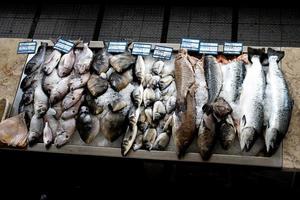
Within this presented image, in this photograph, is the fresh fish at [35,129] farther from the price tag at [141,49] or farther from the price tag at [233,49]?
the price tag at [233,49]

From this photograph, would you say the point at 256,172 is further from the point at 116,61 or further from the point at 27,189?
the point at 27,189

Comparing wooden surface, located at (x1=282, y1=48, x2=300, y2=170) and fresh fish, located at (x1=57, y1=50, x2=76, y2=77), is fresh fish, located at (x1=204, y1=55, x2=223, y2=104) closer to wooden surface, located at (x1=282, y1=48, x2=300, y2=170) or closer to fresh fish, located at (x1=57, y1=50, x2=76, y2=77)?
wooden surface, located at (x1=282, y1=48, x2=300, y2=170)

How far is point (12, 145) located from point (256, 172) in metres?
2.44

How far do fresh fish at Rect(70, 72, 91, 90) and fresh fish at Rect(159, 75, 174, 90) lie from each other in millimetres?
708

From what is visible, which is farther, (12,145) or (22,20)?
(22,20)

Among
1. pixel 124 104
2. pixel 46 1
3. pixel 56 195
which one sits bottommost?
pixel 56 195

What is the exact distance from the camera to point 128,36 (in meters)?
5.51

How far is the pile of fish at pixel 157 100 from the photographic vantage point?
3.50 metres

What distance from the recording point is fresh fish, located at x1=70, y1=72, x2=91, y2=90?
398 cm

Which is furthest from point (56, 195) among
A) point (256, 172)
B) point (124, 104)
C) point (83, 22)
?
point (83, 22)

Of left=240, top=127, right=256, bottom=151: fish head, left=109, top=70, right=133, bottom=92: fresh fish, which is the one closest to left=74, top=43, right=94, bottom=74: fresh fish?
left=109, top=70, right=133, bottom=92: fresh fish

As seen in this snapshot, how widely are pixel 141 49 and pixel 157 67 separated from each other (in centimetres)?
29

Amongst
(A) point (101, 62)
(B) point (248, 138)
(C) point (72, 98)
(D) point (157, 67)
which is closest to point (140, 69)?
(D) point (157, 67)

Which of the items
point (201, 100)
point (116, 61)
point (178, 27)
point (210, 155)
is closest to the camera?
point (210, 155)
